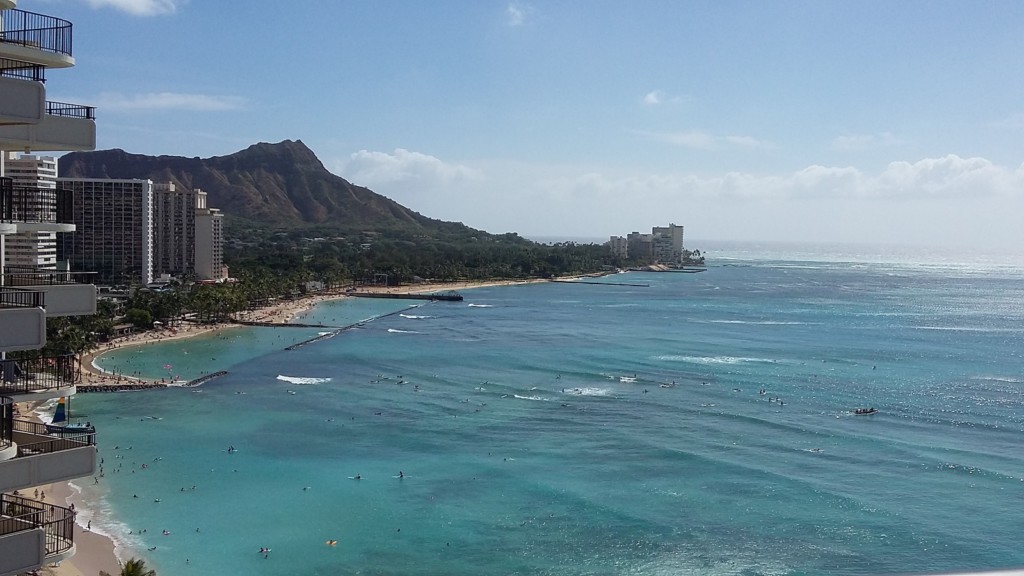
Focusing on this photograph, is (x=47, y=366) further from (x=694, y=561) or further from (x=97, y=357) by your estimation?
(x=97, y=357)

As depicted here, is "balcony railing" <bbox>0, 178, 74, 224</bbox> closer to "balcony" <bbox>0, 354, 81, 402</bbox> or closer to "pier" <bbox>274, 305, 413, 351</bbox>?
"balcony" <bbox>0, 354, 81, 402</bbox>

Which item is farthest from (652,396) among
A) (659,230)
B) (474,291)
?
(659,230)

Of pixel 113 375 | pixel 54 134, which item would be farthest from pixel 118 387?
pixel 54 134

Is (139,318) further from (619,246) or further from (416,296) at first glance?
(619,246)

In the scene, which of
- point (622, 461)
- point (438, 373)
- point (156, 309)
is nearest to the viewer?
point (622, 461)

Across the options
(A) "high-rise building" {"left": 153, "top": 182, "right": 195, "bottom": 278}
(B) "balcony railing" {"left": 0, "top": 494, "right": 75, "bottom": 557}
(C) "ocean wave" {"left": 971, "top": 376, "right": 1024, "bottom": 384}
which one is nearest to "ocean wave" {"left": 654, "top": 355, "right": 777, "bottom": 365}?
(C) "ocean wave" {"left": 971, "top": 376, "right": 1024, "bottom": 384}

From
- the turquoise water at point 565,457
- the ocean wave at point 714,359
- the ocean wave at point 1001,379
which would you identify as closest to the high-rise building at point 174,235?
the turquoise water at point 565,457

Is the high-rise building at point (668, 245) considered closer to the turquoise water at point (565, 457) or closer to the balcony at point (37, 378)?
the turquoise water at point (565, 457)
